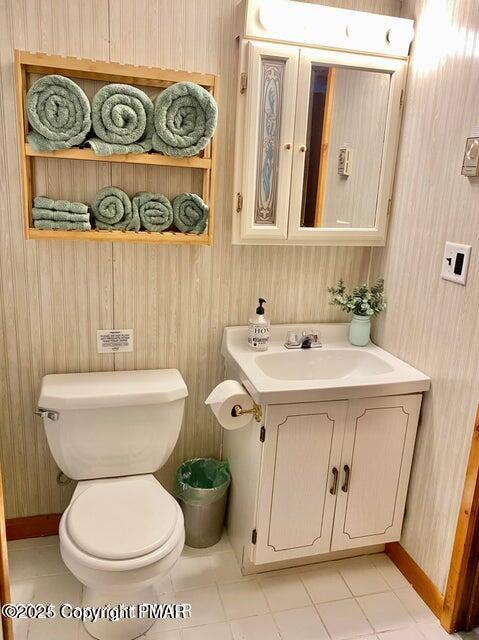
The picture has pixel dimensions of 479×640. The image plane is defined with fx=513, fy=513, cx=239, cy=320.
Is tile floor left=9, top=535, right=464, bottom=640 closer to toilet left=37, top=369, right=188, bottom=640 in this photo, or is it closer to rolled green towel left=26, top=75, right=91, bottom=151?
toilet left=37, top=369, right=188, bottom=640

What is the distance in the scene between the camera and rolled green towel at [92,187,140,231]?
1.78m

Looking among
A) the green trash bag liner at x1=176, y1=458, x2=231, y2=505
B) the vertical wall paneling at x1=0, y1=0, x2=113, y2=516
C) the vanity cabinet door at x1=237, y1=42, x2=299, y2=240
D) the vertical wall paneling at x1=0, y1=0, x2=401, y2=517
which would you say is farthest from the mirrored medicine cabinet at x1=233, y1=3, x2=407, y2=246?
the green trash bag liner at x1=176, y1=458, x2=231, y2=505

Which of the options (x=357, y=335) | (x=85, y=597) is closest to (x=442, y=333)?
(x=357, y=335)

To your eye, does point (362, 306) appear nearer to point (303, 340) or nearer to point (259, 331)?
point (303, 340)

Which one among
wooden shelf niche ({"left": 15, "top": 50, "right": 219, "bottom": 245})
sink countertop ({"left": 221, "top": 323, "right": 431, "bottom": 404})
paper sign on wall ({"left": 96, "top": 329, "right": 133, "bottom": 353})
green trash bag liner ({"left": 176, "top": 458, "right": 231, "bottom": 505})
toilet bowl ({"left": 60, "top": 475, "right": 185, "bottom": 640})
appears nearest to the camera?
toilet bowl ({"left": 60, "top": 475, "right": 185, "bottom": 640})

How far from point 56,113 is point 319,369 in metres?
1.33

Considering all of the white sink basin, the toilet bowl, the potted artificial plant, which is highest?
the potted artificial plant

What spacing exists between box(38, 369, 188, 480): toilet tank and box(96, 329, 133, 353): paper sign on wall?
0.11 metres

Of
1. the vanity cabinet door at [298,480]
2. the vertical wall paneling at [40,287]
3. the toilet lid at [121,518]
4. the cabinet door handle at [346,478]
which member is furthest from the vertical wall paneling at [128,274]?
the cabinet door handle at [346,478]

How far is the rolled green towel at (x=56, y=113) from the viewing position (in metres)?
1.59

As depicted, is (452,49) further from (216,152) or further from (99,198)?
(99,198)

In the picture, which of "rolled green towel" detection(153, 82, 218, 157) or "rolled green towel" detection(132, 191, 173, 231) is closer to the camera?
"rolled green towel" detection(153, 82, 218, 157)

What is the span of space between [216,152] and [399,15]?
0.91m

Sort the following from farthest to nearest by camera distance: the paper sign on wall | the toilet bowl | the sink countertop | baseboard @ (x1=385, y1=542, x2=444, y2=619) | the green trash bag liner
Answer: the green trash bag liner → the paper sign on wall → baseboard @ (x1=385, y1=542, x2=444, y2=619) → the sink countertop → the toilet bowl
